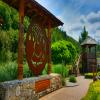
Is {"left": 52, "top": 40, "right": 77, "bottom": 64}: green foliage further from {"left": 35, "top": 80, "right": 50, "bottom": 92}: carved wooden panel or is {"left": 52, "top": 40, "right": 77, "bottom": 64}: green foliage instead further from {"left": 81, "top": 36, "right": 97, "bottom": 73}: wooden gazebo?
{"left": 35, "top": 80, "right": 50, "bottom": 92}: carved wooden panel

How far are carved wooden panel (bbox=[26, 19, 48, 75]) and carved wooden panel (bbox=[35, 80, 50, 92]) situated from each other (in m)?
0.53

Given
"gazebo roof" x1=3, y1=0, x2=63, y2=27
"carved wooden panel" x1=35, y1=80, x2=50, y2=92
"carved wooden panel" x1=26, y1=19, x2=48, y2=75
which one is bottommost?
"carved wooden panel" x1=35, y1=80, x2=50, y2=92

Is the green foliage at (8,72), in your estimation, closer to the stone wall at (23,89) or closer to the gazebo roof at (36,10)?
the stone wall at (23,89)

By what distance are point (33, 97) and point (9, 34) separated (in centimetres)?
1245

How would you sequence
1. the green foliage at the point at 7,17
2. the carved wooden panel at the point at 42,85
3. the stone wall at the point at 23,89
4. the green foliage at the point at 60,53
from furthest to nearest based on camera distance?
the green foliage at the point at 60,53
the green foliage at the point at 7,17
the carved wooden panel at the point at 42,85
the stone wall at the point at 23,89

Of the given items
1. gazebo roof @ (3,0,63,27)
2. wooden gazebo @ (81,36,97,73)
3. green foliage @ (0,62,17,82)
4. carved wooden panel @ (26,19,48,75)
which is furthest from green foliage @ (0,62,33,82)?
wooden gazebo @ (81,36,97,73)

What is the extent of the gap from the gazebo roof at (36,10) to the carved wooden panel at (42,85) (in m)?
3.28

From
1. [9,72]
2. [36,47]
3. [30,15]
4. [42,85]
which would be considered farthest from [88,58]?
[9,72]

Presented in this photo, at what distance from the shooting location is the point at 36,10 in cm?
1144

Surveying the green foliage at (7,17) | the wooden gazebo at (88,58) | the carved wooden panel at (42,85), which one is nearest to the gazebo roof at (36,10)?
the carved wooden panel at (42,85)

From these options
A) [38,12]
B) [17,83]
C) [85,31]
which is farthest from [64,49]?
[85,31]

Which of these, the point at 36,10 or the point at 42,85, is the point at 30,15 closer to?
the point at 36,10

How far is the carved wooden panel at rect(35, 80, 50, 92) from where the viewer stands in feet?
36.3

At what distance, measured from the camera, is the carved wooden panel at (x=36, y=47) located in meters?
10.9
